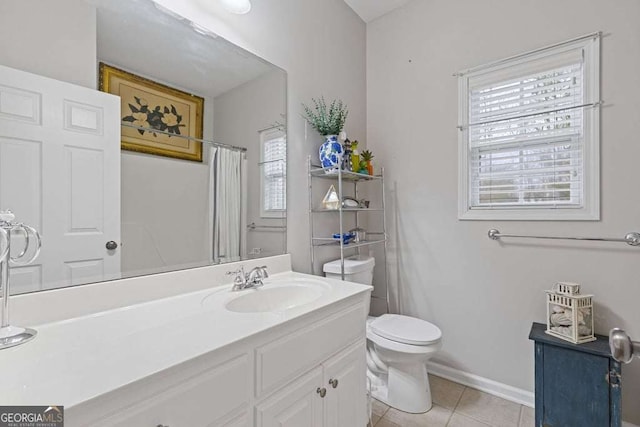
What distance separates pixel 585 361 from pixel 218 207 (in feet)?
6.47

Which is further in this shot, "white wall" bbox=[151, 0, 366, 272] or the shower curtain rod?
"white wall" bbox=[151, 0, 366, 272]

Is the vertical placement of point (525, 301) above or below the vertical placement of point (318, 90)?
below

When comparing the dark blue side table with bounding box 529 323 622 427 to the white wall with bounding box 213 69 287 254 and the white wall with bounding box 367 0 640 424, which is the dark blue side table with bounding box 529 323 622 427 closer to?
the white wall with bounding box 367 0 640 424

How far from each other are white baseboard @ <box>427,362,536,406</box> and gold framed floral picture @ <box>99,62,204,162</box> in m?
2.14

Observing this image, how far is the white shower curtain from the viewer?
1.40 meters

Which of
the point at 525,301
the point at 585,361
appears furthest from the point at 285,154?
the point at 585,361

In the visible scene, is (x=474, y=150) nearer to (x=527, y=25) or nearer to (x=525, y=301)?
(x=527, y=25)

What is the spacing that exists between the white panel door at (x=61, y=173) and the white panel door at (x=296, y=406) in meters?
0.72

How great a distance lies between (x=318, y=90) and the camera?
2.00 metres

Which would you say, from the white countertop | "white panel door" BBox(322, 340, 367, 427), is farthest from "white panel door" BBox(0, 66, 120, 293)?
"white panel door" BBox(322, 340, 367, 427)

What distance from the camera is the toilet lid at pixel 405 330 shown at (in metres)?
1.65

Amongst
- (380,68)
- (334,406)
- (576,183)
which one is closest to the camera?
(334,406)

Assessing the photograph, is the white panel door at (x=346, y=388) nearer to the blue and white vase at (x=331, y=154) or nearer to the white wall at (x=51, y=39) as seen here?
the blue and white vase at (x=331, y=154)

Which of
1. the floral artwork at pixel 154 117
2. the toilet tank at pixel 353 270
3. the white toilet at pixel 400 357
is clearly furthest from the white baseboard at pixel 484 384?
the floral artwork at pixel 154 117
